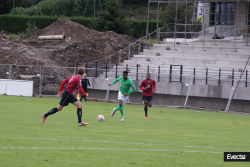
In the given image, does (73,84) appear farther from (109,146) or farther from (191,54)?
(191,54)

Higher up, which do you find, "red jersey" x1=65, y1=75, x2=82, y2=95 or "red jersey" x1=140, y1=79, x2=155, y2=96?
"red jersey" x1=65, y1=75, x2=82, y2=95

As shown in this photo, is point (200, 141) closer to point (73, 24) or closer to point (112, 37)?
point (112, 37)

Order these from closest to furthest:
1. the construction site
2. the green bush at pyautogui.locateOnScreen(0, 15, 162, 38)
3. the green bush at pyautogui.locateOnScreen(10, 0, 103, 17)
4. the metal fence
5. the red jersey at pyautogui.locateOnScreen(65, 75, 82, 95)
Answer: the red jersey at pyautogui.locateOnScreen(65, 75, 82, 95) < the construction site < the metal fence < the green bush at pyautogui.locateOnScreen(0, 15, 162, 38) < the green bush at pyautogui.locateOnScreen(10, 0, 103, 17)

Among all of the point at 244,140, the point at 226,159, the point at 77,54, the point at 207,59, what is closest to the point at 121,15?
the point at 77,54

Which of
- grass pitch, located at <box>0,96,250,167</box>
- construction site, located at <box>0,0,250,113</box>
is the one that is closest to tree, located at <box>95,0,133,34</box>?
construction site, located at <box>0,0,250,113</box>

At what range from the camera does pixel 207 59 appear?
29719 millimetres

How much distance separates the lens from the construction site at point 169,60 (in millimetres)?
24703

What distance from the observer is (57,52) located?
137 feet

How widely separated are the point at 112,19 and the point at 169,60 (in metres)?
17.5

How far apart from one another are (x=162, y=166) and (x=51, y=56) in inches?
1378

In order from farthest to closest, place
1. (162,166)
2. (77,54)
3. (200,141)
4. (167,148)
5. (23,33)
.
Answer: (23,33), (77,54), (200,141), (167,148), (162,166)

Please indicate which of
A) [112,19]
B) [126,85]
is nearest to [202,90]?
[126,85]

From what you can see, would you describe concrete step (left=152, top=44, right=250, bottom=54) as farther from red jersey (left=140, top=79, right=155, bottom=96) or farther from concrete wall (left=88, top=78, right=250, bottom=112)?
red jersey (left=140, top=79, right=155, bottom=96)

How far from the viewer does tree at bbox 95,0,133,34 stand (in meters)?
44.8
